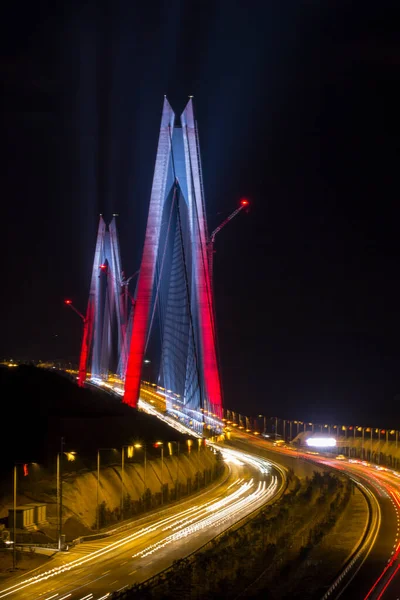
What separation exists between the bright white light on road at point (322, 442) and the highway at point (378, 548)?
14.9 metres

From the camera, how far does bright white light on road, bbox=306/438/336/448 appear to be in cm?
5838

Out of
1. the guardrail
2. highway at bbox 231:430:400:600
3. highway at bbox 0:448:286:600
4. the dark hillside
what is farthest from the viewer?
the dark hillside

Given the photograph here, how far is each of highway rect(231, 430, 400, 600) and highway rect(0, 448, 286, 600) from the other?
10.7ft

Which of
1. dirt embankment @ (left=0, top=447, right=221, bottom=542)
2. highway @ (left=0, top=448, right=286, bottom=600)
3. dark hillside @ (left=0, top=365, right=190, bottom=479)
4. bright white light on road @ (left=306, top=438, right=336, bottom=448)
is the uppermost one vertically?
dark hillside @ (left=0, top=365, right=190, bottom=479)

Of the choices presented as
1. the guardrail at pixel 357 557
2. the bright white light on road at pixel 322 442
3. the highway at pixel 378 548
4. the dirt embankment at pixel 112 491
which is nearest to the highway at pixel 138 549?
the dirt embankment at pixel 112 491

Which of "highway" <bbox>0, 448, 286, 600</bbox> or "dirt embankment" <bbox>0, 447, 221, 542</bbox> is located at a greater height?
"dirt embankment" <bbox>0, 447, 221, 542</bbox>

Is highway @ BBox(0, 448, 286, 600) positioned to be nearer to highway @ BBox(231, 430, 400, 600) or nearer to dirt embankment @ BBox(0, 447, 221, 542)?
dirt embankment @ BBox(0, 447, 221, 542)

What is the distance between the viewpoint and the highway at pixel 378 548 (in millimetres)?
14852

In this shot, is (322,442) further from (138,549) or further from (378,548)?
(138,549)

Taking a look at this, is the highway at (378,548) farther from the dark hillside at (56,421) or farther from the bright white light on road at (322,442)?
the bright white light on road at (322,442)

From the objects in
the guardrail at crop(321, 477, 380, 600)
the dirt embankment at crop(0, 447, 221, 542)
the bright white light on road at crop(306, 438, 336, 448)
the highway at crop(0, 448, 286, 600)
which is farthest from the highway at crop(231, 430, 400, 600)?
the bright white light on road at crop(306, 438, 336, 448)

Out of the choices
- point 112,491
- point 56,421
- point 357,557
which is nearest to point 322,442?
point 56,421

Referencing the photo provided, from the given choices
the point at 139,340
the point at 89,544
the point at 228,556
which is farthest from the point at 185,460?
the point at 228,556

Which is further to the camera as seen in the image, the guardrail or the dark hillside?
the dark hillside
